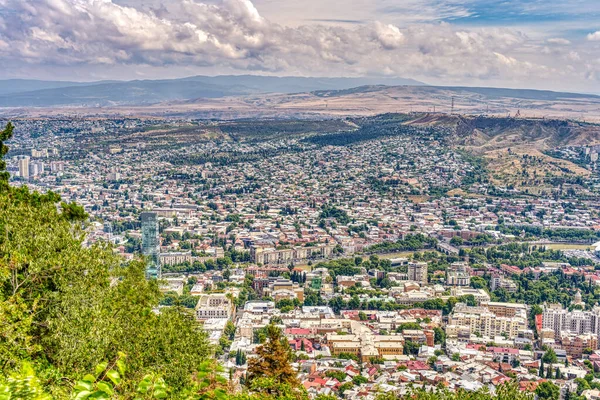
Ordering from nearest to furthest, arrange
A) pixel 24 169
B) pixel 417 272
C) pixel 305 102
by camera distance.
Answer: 1. pixel 417 272
2. pixel 24 169
3. pixel 305 102

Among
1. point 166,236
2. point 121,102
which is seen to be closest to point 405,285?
point 166,236

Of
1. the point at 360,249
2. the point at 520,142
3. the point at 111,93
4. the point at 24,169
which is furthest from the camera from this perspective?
the point at 111,93

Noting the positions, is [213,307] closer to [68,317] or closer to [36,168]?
[68,317]

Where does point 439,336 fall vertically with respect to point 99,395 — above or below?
below

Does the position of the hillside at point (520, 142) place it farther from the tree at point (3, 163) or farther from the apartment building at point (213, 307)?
the tree at point (3, 163)

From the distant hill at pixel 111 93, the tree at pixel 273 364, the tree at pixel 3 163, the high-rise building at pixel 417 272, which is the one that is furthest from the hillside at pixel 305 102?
the tree at pixel 273 364

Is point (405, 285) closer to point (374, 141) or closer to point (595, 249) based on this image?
point (595, 249)

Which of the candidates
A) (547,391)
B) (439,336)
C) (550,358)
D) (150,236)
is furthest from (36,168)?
(547,391)
